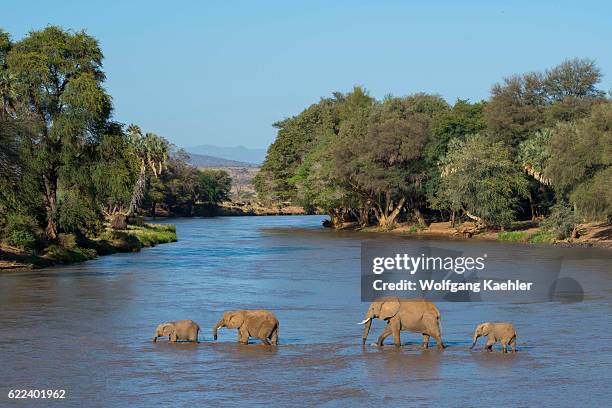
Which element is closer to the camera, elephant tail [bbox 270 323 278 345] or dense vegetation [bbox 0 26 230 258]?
elephant tail [bbox 270 323 278 345]

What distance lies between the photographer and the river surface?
18078mm

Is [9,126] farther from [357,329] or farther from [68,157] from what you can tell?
[357,329]

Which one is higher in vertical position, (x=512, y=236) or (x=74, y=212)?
(x=74, y=212)

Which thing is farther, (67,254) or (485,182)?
(485,182)

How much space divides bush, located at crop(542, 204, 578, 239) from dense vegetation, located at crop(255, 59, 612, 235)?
98 mm

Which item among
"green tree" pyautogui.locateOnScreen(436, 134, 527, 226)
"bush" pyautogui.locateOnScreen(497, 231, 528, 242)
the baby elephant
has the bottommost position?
the baby elephant

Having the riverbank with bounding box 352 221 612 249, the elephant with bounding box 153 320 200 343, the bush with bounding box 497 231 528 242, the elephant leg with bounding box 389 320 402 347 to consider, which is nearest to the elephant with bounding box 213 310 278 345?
the elephant with bounding box 153 320 200 343

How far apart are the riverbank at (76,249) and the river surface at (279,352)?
12.5 ft

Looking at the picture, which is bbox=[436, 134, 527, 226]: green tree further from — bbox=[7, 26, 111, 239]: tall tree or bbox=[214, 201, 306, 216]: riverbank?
bbox=[214, 201, 306, 216]: riverbank

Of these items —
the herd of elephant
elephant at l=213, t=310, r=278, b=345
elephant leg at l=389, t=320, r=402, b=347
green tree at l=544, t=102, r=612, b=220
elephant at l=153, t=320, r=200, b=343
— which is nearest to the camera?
the herd of elephant

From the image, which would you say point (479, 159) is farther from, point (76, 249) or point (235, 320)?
point (235, 320)

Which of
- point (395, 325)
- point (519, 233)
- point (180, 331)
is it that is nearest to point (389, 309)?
point (395, 325)

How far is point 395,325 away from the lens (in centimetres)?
2238

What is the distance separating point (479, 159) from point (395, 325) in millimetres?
49407
